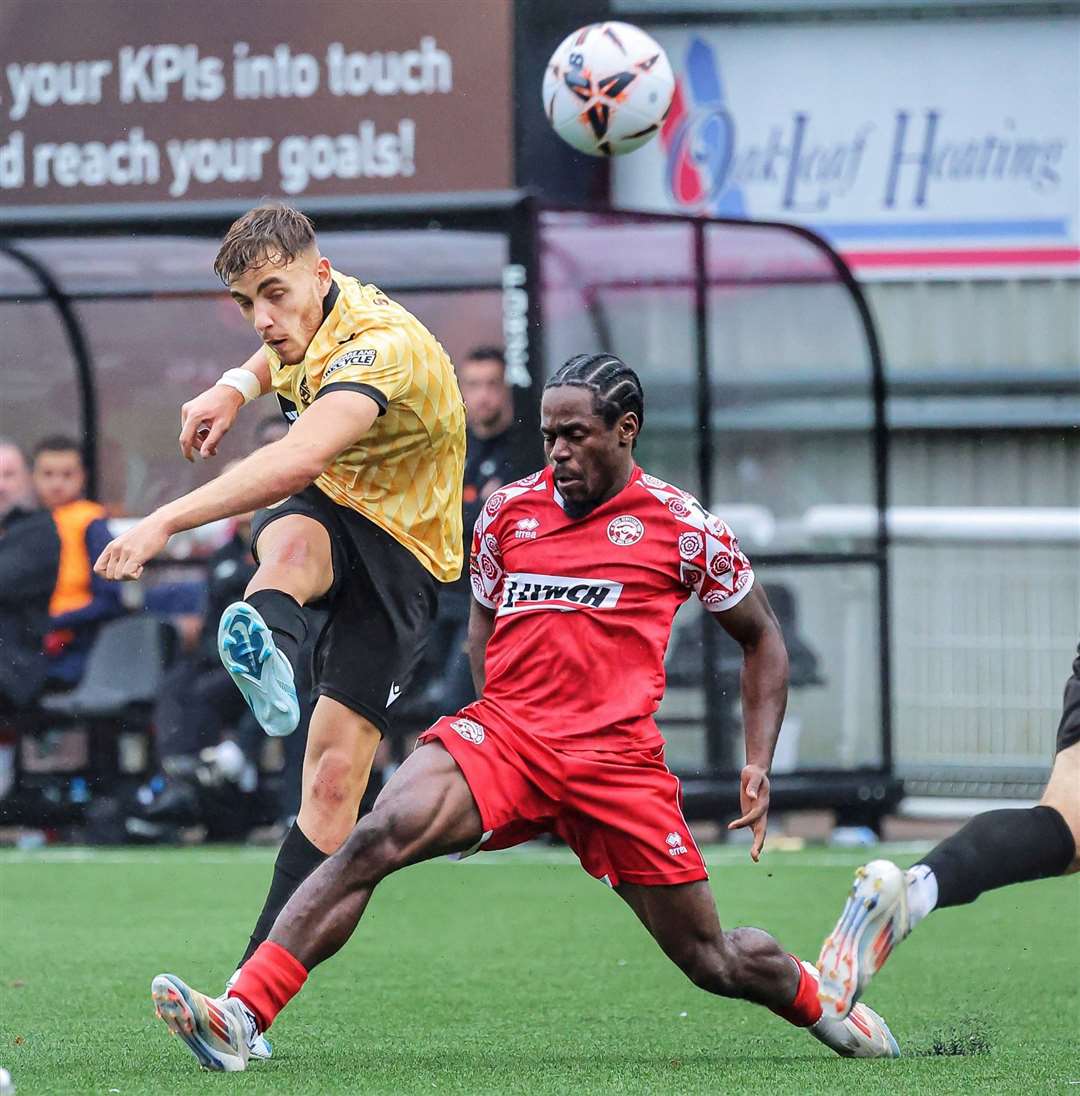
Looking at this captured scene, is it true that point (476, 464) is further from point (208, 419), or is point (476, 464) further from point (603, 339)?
point (208, 419)

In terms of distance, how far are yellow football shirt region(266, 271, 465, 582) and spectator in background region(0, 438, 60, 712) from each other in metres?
5.80

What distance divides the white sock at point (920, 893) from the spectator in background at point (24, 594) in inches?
297

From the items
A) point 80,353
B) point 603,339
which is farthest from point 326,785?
point 80,353

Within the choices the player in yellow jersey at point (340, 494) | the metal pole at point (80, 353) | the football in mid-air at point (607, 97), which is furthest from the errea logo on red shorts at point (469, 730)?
the metal pole at point (80, 353)

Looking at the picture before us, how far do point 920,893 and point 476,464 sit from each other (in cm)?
616

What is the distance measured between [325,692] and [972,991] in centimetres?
232

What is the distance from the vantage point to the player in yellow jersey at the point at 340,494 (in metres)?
5.72

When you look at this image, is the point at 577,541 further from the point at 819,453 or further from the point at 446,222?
the point at 819,453

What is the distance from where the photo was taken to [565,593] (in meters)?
5.25

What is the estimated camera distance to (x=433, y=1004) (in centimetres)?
659

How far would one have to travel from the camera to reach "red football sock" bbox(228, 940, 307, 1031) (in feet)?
16.3

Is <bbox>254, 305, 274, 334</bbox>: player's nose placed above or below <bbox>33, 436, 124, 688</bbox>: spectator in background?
above

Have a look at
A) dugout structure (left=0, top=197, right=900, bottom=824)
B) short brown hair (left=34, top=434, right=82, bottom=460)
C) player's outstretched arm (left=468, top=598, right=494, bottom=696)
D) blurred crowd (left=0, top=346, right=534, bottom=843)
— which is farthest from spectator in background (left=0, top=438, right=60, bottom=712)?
player's outstretched arm (left=468, top=598, right=494, bottom=696)

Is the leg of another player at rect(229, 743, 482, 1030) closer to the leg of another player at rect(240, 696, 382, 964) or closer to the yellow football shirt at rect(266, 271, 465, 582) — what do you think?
the leg of another player at rect(240, 696, 382, 964)
